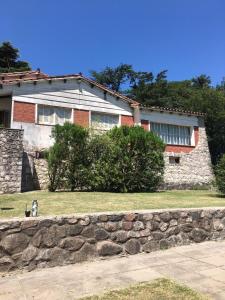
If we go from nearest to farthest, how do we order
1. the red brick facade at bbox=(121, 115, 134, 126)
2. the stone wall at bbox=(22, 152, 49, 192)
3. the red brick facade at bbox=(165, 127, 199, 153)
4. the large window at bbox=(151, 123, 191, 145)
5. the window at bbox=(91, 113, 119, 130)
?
the stone wall at bbox=(22, 152, 49, 192) → the window at bbox=(91, 113, 119, 130) → the red brick facade at bbox=(121, 115, 134, 126) → the red brick facade at bbox=(165, 127, 199, 153) → the large window at bbox=(151, 123, 191, 145)

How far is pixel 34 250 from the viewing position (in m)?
5.74

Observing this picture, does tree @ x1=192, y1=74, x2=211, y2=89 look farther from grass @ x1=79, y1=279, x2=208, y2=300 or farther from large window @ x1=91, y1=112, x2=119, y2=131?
grass @ x1=79, y1=279, x2=208, y2=300

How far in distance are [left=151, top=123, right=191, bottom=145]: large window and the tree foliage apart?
8.85 m

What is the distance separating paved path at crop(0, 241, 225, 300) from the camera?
466 centimetres

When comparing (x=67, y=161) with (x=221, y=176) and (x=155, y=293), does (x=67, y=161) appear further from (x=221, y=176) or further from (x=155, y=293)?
(x=155, y=293)

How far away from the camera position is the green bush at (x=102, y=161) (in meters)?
15.3

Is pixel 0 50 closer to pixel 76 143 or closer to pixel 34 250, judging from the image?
pixel 76 143

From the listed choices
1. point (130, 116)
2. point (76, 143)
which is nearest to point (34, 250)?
point (76, 143)

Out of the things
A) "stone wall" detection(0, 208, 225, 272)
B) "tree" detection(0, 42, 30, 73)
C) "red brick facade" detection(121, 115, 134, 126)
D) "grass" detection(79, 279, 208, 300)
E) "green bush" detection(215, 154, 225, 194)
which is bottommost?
"grass" detection(79, 279, 208, 300)

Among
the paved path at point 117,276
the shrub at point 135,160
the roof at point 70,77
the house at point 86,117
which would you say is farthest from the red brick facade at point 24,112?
the paved path at point 117,276

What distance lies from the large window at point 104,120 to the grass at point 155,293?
52.8 ft

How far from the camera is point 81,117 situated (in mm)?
20469

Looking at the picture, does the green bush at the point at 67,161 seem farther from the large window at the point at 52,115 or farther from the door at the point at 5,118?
the door at the point at 5,118

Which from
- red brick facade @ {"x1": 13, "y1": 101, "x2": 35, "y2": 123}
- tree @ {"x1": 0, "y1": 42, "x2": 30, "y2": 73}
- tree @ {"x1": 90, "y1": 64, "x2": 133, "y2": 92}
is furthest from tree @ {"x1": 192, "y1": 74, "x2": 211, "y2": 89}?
red brick facade @ {"x1": 13, "y1": 101, "x2": 35, "y2": 123}
